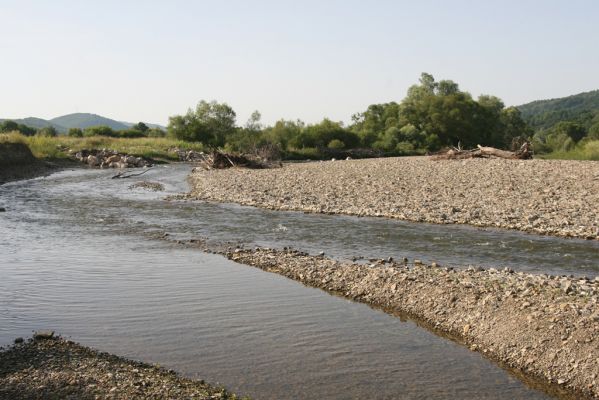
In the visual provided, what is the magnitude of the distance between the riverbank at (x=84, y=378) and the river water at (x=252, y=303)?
527mm

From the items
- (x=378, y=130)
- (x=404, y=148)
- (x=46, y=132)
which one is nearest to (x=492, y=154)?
(x=404, y=148)

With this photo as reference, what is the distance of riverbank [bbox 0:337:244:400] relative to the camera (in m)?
7.43

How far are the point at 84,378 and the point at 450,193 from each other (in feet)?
71.3

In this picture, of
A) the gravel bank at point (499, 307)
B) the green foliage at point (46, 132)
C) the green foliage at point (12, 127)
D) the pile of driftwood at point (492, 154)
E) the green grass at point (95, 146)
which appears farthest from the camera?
the green foliage at point (12, 127)

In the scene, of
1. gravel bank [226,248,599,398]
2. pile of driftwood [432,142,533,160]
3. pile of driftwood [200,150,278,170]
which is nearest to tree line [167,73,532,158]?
pile of driftwood [200,150,278,170]

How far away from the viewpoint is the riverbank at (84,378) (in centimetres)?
743

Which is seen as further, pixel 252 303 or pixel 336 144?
pixel 336 144

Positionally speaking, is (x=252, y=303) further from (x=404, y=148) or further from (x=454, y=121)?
(x=454, y=121)

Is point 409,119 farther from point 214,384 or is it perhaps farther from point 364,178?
point 214,384

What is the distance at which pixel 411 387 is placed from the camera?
8.38m

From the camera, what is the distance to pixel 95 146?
3051 inches

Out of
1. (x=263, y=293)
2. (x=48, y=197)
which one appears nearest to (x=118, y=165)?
(x=48, y=197)

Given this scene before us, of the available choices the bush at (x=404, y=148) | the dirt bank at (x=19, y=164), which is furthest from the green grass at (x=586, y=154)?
the dirt bank at (x=19, y=164)

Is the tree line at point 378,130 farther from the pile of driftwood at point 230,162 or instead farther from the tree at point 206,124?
the pile of driftwood at point 230,162
